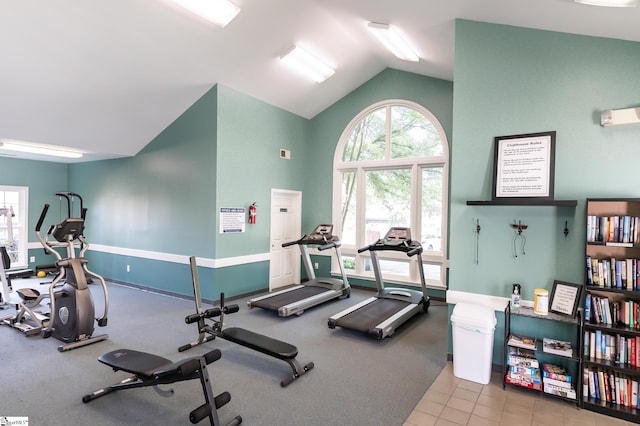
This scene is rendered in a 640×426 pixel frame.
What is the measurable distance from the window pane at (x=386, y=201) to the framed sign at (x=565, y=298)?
341 cm

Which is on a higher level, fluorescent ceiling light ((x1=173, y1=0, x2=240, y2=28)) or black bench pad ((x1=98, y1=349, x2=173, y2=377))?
fluorescent ceiling light ((x1=173, y1=0, x2=240, y2=28))

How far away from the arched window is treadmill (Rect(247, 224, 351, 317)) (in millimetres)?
914

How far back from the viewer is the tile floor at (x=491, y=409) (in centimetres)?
261

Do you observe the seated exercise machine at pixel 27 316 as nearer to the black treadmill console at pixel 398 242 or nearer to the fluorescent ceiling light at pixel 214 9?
the fluorescent ceiling light at pixel 214 9

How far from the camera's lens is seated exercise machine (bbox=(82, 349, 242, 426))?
90.9 inches

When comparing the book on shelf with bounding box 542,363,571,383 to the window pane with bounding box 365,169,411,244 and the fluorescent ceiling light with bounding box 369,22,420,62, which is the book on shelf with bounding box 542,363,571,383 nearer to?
the window pane with bounding box 365,169,411,244

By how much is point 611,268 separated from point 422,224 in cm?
353

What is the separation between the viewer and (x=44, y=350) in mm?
3779

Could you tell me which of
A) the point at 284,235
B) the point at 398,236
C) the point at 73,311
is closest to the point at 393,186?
the point at 398,236

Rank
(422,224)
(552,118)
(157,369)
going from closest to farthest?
(157,369)
(552,118)
(422,224)

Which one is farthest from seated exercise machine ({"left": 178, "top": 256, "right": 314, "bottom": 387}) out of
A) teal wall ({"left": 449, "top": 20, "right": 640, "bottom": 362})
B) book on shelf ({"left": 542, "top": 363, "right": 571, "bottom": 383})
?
book on shelf ({"left": 542, "top": 363, "right": 571, "bottom": 383})

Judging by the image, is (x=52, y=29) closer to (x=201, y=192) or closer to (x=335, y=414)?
(x=201, y=192)

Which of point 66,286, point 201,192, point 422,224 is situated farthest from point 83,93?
point 422,224

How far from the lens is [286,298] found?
5.50m
